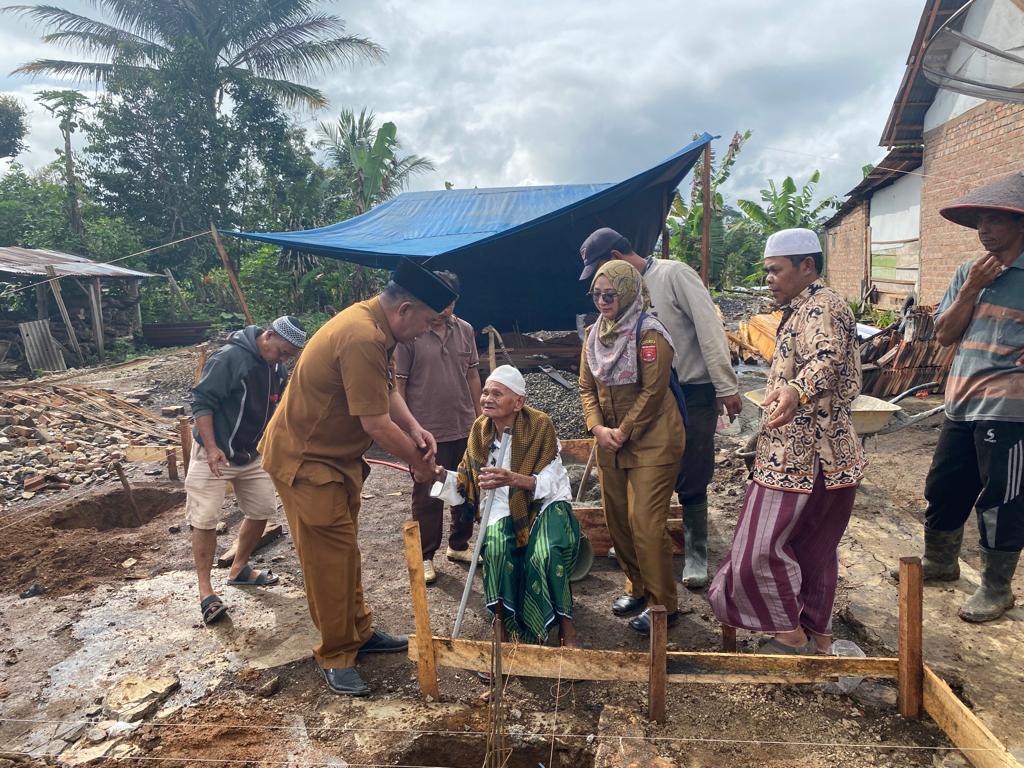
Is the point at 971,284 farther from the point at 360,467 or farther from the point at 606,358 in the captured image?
the point at 360,467

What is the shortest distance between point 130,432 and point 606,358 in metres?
7.47

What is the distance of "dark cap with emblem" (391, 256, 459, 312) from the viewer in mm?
2520

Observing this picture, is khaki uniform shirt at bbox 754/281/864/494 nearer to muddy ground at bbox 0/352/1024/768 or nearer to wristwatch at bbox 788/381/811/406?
wristwatch at bbox 788/381/811/406

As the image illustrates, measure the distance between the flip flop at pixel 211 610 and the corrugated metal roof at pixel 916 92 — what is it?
9.37m

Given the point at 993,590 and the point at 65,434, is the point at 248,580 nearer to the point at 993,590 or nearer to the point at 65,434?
the point at 993,590

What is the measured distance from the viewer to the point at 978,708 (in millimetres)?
2344

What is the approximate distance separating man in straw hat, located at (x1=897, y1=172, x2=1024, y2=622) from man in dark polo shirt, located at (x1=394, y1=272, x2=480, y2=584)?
2.49m

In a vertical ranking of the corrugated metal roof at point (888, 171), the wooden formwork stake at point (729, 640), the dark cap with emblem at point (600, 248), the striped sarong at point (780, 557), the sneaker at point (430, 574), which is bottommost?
the sneaker at point (430, 574)

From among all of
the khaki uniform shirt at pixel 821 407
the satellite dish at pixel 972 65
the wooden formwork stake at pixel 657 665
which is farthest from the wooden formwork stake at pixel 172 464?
the satellite dish at pixel 972 65

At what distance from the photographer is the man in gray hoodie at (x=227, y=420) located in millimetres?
3361

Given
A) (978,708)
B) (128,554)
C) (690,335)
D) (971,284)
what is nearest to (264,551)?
(128,554)

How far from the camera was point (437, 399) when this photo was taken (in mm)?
3729

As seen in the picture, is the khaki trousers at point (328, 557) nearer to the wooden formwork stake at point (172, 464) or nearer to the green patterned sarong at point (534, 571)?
the green patterned sarong at point (534, 571)

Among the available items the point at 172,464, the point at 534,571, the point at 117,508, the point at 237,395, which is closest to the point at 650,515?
the point at 534,571
